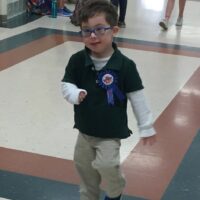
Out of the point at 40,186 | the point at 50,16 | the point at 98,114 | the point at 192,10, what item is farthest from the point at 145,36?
the point at 98,114

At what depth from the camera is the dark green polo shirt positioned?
5.89ft

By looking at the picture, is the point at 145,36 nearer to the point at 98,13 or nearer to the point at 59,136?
the point at 59,136

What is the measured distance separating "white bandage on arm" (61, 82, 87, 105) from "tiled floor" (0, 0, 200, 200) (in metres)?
0.64

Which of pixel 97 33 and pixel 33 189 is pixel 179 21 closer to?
pixel 33 189

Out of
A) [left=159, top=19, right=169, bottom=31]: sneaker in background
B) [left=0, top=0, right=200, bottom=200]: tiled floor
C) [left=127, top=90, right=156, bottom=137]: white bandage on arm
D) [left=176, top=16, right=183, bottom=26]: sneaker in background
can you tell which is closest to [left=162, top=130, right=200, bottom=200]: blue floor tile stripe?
[left=0, top=0, right=200, bottom=200]: tiled floor

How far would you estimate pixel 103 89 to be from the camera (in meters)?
1.79

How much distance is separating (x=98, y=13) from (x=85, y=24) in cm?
6

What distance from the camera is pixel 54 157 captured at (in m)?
2.63

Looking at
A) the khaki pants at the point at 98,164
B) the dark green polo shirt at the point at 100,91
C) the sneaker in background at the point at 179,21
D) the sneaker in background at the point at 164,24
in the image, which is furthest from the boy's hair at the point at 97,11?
the sneaker in background at the point at 179,21

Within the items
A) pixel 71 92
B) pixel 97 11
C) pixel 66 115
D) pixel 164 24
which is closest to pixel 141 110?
pixel 71 92

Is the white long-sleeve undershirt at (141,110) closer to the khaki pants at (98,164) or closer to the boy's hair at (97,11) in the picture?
the khaki pants at (98,164)

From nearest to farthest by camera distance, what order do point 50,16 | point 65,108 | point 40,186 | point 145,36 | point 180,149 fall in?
point 40,186 → point 180,149 → point 65,108 → point 145,36 → point 50,16

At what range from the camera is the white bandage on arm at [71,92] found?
5.64ft

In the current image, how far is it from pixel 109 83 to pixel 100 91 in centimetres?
5
